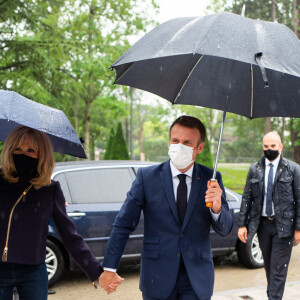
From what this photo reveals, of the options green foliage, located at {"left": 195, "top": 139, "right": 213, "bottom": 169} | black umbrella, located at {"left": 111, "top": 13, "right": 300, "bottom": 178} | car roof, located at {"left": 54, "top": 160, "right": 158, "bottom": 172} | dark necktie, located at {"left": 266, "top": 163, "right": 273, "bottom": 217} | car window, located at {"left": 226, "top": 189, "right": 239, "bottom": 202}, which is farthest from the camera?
green foliage, located at {"left": 195, "top": 139, "right": 213, "bottom": 169}

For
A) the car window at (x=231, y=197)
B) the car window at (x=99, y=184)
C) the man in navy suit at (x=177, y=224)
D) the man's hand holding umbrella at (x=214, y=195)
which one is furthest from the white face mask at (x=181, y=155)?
the car window at (x=231, y=197)

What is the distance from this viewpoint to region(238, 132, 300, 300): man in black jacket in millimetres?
4969

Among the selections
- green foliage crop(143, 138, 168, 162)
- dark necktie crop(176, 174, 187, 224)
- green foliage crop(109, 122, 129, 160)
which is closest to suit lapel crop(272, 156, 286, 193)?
dark necktie crop(176, 174, 187, 224)

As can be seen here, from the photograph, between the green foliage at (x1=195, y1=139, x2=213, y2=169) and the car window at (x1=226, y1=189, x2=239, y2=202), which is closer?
the car window at (x1=226, y1=189, x2=239, y2=202)

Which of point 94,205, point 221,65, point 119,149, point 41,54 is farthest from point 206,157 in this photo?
point 221,65

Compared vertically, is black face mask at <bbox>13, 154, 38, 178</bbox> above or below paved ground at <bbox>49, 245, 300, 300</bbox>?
above

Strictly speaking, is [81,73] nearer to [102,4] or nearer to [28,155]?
[102,4]

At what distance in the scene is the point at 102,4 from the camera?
22.2 meters

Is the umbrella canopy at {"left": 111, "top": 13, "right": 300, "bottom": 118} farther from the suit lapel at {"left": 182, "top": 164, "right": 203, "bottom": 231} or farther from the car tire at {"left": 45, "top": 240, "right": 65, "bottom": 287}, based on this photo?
the car tire at {"left": 45, "top": 240, "right": 65, "bottom": 287}

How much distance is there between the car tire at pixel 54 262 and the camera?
618 cm

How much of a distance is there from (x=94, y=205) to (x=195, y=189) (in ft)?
12.0

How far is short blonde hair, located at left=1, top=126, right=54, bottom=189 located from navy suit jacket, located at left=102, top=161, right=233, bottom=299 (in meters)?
0.56

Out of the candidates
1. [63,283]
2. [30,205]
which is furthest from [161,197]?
[63,283]

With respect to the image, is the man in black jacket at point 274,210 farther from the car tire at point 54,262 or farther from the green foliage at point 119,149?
the green foliage at point 119,149
